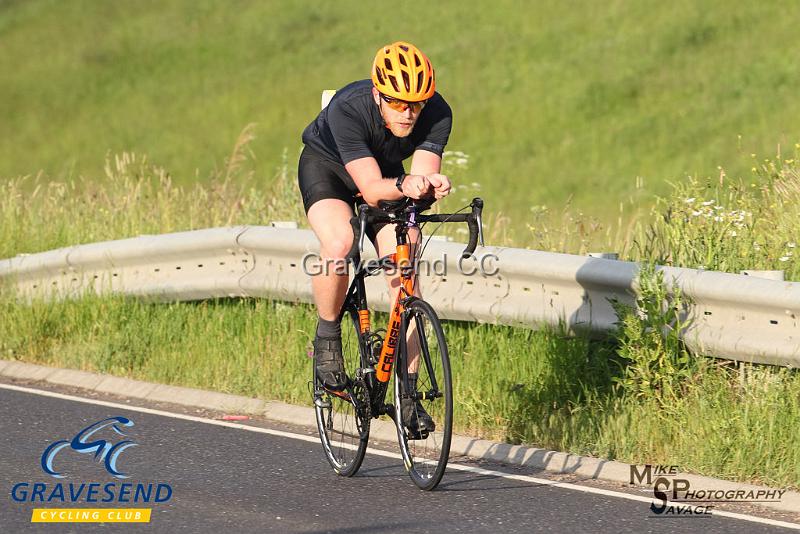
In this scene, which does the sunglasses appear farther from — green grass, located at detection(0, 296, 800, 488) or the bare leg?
green grass, located at detection(0, 296, 800, 488)

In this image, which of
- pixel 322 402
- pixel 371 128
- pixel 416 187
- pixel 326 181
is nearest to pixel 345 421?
pixel 322 402

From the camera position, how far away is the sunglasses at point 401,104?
682 centimetres

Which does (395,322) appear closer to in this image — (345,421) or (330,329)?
(330,329)

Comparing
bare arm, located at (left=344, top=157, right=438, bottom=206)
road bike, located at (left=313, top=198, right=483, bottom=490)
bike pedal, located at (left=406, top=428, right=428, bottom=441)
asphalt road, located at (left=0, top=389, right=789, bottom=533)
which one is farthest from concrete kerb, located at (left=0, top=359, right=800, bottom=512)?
bare arm, located at (left=344, top=157, right=438, bottom=206)

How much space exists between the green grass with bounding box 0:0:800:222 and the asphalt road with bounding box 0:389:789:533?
14882 millimetres

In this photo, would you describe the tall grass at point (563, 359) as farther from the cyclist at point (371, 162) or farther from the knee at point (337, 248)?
the knee at point (337, 248)

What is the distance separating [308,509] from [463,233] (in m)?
7.20

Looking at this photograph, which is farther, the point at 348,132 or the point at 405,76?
the point at 348,132

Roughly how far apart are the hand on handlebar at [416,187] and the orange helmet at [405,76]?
0.45 meters

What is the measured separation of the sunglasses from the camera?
22.4 feet

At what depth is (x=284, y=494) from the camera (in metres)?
7.07

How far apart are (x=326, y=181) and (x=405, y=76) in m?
0.98

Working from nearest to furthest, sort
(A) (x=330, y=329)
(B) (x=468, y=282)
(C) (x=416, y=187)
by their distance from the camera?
(C) (x=416, y=187)
(A) (x=330, y=329)
(B) (x=468, y=282)

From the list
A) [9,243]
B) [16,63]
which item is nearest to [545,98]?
[16,63]
